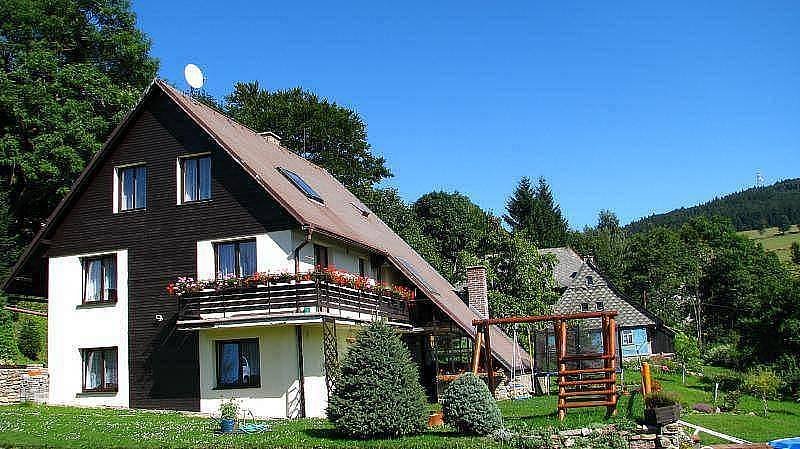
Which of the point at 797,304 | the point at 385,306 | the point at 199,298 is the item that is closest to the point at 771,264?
the point at 797,304

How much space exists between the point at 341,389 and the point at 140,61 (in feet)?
94.6

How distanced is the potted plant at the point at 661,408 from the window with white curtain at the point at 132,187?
16.7 metres

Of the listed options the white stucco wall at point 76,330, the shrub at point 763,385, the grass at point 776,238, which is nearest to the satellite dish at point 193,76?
the white stucco wall at point 76,330

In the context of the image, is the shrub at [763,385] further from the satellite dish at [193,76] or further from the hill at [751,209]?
the hill at [751,209]

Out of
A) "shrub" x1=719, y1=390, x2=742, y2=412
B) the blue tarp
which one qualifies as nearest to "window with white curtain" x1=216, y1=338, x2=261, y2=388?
the blue tarp

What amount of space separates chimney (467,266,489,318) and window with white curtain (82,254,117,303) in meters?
15.9

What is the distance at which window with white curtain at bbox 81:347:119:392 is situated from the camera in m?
24.7

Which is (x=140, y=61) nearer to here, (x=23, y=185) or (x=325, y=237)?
(x=23, y=185)

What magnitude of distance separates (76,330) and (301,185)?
8.49 m

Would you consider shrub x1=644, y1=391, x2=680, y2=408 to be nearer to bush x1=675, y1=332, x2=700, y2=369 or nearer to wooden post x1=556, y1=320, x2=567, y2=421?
wooden post x1=556, y1=320, x2=567, y2=421

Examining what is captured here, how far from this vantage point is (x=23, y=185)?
38.0 m

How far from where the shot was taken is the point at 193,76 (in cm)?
2734

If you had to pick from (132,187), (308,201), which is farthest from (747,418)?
(132,187)

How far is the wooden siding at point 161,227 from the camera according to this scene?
23.8 meters
